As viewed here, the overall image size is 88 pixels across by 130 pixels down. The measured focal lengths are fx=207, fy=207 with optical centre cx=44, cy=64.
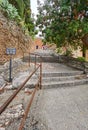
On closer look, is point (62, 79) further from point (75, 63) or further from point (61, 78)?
point (75, 63)

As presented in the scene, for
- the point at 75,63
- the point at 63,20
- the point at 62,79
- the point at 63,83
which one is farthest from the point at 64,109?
the point at 75,63

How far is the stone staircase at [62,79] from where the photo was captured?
24.0 feet

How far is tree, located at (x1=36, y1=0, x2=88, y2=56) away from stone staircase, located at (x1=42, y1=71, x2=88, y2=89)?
2.21m

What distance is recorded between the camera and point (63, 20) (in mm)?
10734

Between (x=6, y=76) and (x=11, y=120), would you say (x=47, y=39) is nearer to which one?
(x=6, y=76)

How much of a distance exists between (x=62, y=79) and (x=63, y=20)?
3.92 metres

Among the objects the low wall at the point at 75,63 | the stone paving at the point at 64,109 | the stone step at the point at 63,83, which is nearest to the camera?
the stone paving at the point at 64,109

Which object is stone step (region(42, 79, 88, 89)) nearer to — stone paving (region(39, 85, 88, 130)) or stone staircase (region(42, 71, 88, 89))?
stone staircase (region(42, 71, 88, 89))

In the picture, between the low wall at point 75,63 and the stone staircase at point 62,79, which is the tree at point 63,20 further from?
the stone staircase at point 62,79

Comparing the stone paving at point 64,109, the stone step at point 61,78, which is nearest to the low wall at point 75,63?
the stone step at point 61,78

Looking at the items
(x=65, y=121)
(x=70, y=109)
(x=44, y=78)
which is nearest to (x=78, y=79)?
(x=44, y=78)

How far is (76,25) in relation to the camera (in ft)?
31.6

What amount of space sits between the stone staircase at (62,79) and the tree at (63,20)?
221cm

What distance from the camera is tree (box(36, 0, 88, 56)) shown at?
9984 millimetres
